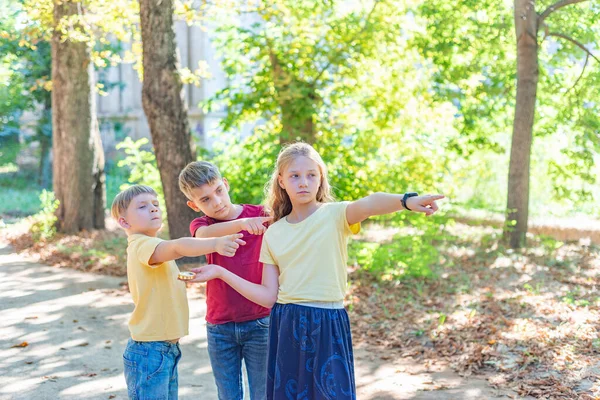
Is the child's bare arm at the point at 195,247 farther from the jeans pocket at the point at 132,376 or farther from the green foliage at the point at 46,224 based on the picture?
the green foliage at the point at 46,224

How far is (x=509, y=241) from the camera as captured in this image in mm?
9742

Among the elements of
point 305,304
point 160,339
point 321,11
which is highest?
point 321,11

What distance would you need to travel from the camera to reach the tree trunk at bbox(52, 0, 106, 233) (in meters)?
11.3

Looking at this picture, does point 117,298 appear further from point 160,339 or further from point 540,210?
point 540,210

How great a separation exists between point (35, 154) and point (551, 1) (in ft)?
60.5

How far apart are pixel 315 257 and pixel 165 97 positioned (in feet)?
20.6

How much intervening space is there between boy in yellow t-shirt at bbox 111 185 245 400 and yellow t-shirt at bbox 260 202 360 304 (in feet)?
1.52

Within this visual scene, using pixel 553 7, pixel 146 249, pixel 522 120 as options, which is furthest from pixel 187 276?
pixel 553 7

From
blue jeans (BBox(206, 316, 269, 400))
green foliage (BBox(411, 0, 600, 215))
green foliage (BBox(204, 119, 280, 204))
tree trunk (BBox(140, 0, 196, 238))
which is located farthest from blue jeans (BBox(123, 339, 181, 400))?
green foliage (BBox(411, 0, 600, 215))

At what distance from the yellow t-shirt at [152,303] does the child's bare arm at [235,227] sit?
241 mm

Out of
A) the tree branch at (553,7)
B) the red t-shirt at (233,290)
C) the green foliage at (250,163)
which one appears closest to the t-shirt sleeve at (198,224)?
the red t-shirt at (233,290)

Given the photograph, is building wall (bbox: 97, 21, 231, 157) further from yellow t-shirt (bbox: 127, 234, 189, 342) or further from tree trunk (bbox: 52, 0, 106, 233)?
yellow t-shirt (bbox: 127, 234, 189, 342)

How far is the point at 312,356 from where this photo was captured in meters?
2.75

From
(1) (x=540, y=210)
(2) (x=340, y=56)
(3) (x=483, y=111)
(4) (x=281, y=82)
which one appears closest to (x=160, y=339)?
(4) (x=281, y=82)
